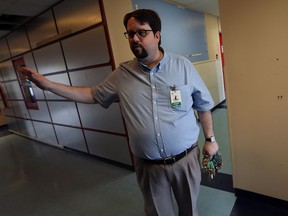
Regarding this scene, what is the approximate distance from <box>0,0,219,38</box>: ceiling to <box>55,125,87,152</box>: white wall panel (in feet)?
6.97

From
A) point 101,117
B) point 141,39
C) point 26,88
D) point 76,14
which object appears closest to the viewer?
point 141,39

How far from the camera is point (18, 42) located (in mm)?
4395

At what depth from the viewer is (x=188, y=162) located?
1407mm

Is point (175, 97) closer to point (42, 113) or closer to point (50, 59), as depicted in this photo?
point (50, 59)

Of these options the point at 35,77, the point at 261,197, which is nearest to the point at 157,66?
the point at 35,77

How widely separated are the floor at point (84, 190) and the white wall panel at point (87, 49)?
1696 mm

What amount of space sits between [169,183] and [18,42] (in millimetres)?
4571

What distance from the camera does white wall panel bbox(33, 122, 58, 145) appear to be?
4.59 meters

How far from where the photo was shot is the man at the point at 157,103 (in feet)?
4.22

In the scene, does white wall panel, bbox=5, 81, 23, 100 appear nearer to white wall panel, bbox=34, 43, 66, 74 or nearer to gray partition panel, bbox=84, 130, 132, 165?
white wall panel, bbox=34, 43, 66, 74

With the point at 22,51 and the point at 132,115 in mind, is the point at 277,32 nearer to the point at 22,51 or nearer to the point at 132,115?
the point at 132,115

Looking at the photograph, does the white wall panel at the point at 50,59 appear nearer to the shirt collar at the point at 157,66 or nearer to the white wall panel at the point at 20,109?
the white wall panel at the point at 20,109

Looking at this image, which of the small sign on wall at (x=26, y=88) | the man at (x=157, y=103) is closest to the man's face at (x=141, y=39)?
the man at (x=157, y=103)

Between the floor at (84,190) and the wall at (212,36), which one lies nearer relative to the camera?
the floor at (84,190)
